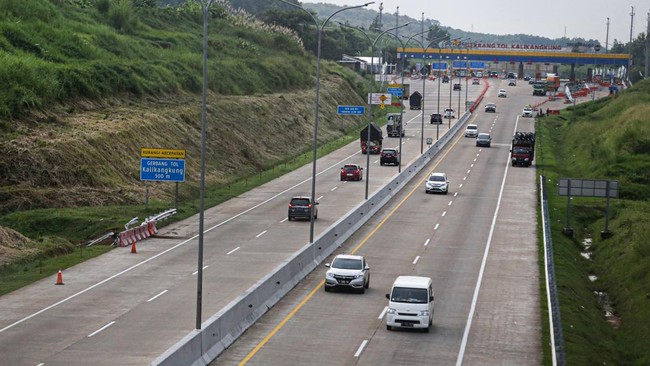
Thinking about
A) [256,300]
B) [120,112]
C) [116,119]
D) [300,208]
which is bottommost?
[300,208]

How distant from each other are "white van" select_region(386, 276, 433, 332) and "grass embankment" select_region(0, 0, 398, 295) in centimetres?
1615

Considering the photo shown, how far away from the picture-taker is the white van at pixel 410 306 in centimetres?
3769

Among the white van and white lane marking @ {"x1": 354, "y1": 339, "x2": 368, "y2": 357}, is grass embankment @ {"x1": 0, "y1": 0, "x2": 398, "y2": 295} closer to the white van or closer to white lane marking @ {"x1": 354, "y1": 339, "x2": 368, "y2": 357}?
white lane marking @ {"x1": 354, "y1": 339, "x2": 368, "y2": 357}

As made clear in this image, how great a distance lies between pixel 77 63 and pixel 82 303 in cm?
5336

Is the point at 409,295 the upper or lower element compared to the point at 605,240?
upper

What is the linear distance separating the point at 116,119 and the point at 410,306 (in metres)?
49.6

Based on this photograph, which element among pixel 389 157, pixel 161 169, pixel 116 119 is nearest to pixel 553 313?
pixel 161 169

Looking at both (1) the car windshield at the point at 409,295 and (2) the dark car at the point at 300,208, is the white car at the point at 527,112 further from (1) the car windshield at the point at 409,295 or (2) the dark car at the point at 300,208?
(1) the car windshield at the point at 409,295

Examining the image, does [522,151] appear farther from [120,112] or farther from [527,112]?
[527,112]

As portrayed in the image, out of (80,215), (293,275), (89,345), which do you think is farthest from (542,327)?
(80,215)

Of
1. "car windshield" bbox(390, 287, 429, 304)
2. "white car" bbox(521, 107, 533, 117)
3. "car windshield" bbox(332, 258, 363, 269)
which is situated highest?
"white car" bbox(521, 107, 533, 117)

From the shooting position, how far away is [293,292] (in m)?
44.8

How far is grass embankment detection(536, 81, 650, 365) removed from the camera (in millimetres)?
42438

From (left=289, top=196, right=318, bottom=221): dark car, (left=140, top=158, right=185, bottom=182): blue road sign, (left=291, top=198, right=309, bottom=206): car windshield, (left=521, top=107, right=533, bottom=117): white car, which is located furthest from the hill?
(left=521, top=107, right=533, bottom=117): white car
